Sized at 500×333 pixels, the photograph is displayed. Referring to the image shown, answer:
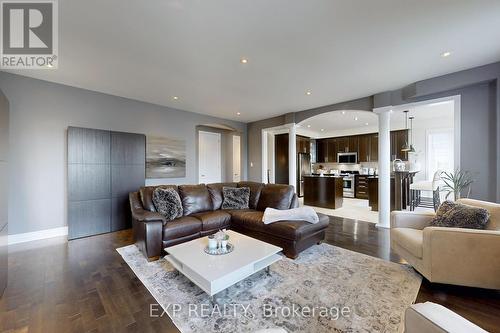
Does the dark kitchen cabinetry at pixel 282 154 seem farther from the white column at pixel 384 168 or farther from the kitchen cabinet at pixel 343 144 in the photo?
the white column at pixel 384 168

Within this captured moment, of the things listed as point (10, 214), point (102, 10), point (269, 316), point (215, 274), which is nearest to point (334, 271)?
point (269, 316)

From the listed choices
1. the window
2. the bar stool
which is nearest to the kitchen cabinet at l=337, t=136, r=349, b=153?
the window

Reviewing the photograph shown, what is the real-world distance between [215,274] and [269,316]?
567 millimetres

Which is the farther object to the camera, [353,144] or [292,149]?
[353,144]

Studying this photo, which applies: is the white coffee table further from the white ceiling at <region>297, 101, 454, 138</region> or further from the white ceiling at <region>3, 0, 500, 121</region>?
the white ceiling at <region>297, 101, 454, 138</region>

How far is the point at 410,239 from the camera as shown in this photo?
2.34m

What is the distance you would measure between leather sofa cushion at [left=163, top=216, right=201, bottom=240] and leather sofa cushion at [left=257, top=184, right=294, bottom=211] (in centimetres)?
126

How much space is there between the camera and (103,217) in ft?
13.2

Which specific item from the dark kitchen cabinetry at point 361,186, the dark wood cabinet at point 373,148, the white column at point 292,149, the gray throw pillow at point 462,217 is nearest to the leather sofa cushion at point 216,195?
the white column at point 292,149

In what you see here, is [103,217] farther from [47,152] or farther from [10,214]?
[47,152]

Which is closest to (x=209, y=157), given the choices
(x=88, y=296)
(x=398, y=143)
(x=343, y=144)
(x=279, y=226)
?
(x=279, y=226)

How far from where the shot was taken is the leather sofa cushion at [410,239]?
2215mm

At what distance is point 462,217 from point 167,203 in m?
A: 3.71

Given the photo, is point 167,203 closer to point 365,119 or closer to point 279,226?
point 279,226
